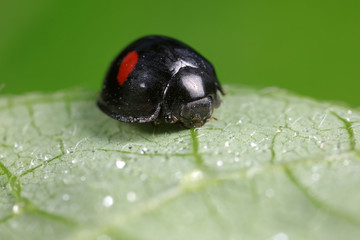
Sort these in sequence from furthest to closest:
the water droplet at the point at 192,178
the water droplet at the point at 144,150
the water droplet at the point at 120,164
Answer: the water droplet at the point at 144,150 → the water droplet at the point at 120,164 → the water droplet at the point at 192,178

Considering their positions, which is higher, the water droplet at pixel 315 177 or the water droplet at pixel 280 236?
the water droplet at pixel 315 177

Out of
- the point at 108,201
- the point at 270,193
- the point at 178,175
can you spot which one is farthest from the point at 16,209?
the point at 270,193

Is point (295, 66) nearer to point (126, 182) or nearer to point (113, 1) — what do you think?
point (113, 1)

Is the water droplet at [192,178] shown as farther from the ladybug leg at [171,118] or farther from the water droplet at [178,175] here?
the ladybug leg at [171,118]

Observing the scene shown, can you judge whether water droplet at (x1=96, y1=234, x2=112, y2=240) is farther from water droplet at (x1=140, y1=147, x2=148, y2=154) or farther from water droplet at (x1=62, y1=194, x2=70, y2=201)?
water droplet at (x1=140, y1=147, x2=148, y2=154)

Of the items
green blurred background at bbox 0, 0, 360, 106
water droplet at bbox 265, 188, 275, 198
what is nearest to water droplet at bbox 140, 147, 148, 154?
water droplet at bbox 265, 188, 275, 198

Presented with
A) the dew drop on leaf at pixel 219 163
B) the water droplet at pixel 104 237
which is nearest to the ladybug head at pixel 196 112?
the dew drop on leaf at pixel 219 163

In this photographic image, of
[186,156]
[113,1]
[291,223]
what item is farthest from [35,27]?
[291,223]
